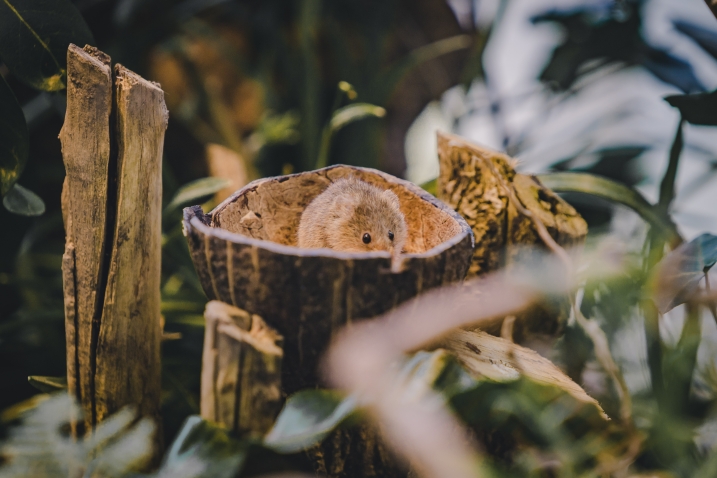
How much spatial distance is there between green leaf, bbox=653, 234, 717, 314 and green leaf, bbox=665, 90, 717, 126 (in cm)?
32

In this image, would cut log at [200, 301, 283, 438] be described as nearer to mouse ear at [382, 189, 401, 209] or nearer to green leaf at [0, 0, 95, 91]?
mouse ear at [382, 189, 401, 209]

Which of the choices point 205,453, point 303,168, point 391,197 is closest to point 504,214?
point 391,197

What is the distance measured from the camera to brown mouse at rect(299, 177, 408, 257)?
37.2 inches

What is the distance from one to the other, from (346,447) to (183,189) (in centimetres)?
77

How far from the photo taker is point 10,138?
848mm

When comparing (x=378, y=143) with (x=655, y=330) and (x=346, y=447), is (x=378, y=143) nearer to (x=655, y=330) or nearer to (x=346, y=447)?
(x=655, y=330)

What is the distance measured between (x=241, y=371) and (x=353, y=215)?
0.46 metres

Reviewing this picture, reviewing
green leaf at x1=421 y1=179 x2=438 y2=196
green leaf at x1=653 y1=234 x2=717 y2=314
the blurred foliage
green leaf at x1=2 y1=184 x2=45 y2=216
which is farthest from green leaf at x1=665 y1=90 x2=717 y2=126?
green leaf at x1=2 y1=184 x2=45 y2=216

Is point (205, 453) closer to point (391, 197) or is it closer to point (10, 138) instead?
point (391, 197)

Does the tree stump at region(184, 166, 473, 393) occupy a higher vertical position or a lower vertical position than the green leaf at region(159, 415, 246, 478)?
higher

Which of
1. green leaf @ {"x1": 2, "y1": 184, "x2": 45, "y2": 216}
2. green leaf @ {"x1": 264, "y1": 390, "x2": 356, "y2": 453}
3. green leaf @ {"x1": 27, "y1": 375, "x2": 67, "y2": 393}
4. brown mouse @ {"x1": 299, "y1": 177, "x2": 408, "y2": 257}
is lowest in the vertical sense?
Result: green leaf @ {"x1": 27, "y1": 375, "x2": 67, "y2": 393}

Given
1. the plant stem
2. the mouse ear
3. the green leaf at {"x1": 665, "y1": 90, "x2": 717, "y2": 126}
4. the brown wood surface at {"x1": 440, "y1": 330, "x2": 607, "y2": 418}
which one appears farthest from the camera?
the plant stem

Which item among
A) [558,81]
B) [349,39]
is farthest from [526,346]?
[349,39]

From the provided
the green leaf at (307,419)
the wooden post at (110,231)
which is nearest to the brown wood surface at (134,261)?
the wooden post at (110,231)
